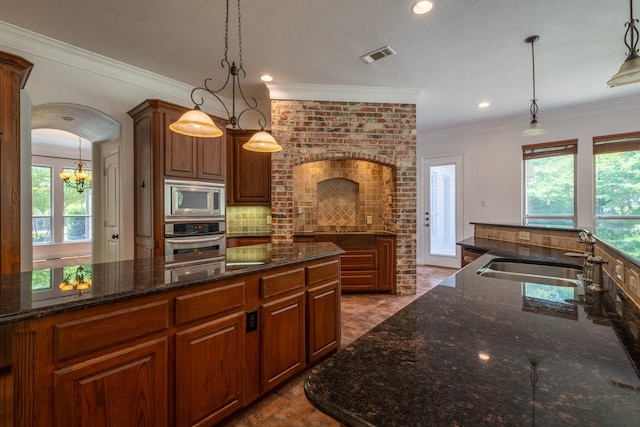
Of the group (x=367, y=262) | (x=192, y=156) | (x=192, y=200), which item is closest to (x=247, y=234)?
(x=192, y=200)

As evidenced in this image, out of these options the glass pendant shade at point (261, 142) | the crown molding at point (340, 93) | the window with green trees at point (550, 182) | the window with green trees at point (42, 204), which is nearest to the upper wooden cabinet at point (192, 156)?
the crown molding at point (340, 93)

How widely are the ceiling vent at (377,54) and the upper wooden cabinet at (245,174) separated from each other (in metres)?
1.92

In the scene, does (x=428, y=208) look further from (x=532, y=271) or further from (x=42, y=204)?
(x=42, y=204)

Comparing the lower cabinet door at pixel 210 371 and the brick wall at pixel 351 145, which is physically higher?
the brick wall at pixel 351 145

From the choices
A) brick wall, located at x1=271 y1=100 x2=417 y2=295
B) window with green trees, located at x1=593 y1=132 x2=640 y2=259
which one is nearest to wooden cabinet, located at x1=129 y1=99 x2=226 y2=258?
brick wall, located at x1=271 y1=100 x2=417 y2=295

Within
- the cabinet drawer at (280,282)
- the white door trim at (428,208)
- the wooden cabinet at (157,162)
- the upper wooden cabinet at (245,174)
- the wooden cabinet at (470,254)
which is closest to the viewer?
the cabinet drawer at (280,282)

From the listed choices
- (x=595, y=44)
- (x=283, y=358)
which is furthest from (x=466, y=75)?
(x=283, y=358)

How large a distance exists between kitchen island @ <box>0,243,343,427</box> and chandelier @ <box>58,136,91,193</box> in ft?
20.4

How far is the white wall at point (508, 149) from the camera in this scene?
15.0ft

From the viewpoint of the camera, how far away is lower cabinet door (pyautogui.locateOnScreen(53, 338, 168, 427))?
111 centimetres

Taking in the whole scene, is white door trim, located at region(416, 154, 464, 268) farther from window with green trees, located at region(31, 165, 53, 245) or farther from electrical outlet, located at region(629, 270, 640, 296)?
window with green trees, located at region(31, 165, 53, 245)

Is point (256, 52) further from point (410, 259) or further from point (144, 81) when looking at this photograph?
point (410, 259)

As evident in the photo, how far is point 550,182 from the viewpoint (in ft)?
16.6

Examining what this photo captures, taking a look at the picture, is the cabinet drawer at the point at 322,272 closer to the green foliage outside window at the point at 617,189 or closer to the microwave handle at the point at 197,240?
the microwave handle at the point at 197,240
